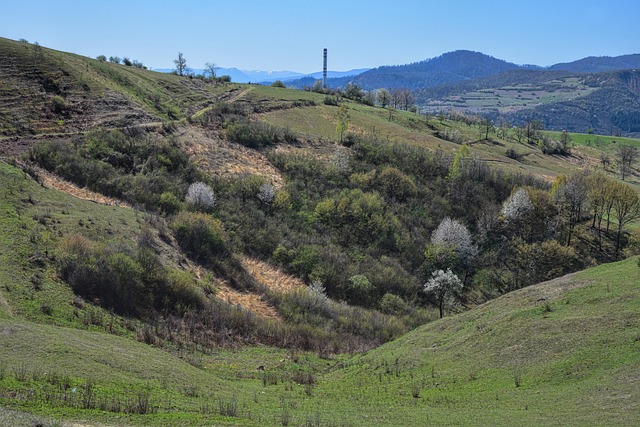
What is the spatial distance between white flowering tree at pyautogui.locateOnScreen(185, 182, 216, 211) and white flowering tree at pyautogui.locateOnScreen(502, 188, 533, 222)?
40778 mm

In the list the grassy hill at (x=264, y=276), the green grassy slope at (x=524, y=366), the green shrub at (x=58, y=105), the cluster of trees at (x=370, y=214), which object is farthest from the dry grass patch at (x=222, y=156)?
the green grassy slope at (x=524, y=366)

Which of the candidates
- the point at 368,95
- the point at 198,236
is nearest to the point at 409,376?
the point at 198,236

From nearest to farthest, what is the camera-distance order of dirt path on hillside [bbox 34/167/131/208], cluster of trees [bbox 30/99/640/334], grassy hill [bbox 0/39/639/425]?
grassy hill [bbox 0/39/639/425]
dirt path on hillside [bbox 34/167/131/208]
cluster of trees [bbox 30/99/640/334]

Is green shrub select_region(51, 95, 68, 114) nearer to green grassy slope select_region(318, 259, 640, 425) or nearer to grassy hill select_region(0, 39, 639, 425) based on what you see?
grassy hill select_region(0, 39, 639, 425)

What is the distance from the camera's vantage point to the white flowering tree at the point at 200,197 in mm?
51031

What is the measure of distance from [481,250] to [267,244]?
29502mm

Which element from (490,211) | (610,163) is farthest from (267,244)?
(610,163)

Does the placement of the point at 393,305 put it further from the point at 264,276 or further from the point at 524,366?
the point at 524,366

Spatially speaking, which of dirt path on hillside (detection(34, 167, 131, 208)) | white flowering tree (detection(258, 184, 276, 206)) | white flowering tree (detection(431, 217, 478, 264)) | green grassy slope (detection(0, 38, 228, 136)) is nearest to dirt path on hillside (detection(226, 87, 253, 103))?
green grassy slope (detection(0, 38, 228, 136))

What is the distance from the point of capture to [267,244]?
164 feet

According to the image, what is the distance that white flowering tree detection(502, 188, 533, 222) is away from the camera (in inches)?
2571

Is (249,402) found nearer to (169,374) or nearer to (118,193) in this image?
(169,374)

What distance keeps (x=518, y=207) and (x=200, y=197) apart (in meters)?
42.9

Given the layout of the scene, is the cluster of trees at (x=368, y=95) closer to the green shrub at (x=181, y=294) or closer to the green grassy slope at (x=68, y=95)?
the green grassy slope at (x=68, y=95)
